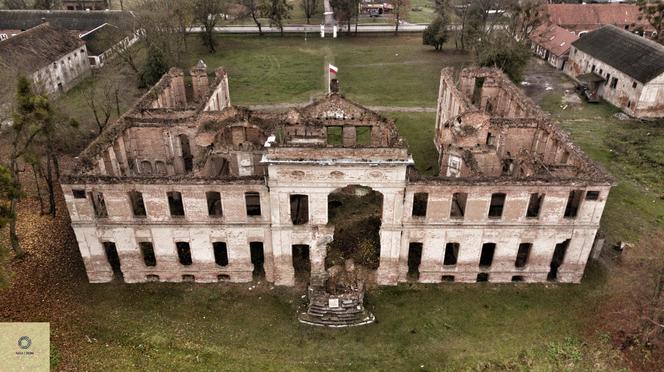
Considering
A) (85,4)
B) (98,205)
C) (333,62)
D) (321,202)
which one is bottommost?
(333,62)

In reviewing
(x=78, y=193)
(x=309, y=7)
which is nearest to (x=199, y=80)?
(x=78, y=193)

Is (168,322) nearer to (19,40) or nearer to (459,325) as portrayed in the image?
(459,325)

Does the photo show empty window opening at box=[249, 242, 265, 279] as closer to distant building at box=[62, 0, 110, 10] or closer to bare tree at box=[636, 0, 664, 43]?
bare tree at box=[636, 0, 664, 43]

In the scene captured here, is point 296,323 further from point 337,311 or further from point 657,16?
point 657,16

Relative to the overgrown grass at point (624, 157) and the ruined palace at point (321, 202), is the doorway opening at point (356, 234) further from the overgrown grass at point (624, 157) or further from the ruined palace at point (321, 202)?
the overgrown grass at point (624, 157)

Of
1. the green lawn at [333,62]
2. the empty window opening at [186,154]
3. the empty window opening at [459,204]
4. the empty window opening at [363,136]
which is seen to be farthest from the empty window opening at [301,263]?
the green lawn at [333,62]

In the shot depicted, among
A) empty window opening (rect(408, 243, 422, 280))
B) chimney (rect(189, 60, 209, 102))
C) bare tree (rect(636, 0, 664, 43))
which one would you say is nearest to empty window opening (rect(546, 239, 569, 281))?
empty window opening (rect(408, 243, 422, 280))

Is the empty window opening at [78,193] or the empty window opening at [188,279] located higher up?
the empty window opening at [78,193]
